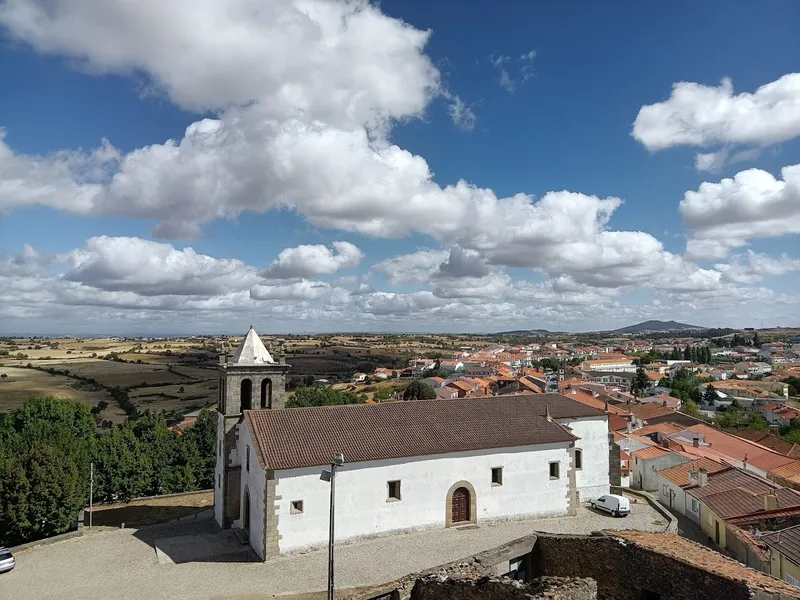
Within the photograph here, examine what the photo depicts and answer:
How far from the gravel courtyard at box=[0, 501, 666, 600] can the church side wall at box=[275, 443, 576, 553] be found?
62 cm

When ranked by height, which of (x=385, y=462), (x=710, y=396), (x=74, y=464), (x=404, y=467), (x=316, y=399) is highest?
(x=385, y=462)

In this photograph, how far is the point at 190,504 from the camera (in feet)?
105

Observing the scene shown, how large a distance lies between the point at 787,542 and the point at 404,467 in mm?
13992

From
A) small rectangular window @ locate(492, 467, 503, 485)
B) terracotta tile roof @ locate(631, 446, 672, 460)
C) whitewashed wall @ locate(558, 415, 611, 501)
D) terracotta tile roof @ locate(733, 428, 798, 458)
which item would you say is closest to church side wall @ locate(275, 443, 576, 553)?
small rectangular window @ locate(492, 467, 503, 485)

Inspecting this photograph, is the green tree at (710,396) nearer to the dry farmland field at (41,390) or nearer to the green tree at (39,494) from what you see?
the dry farmland field at (41,390)

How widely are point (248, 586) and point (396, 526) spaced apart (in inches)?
261

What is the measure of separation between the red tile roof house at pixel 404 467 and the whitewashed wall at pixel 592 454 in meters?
0.12

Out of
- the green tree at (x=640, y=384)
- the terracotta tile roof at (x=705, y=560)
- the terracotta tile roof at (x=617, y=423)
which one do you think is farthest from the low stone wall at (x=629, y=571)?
the green tree at (x=640, y=384)

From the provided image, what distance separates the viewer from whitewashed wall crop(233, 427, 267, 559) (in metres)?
21.8

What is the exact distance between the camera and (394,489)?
922 inches

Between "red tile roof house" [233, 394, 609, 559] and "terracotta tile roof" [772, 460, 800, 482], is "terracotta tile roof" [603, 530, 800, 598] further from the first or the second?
"terracotta tile roof" [772, 460, 800, 482]

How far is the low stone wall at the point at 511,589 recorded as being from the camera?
11.4 metres

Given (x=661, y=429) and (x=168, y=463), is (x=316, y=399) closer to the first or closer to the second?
(x=168, y=463)

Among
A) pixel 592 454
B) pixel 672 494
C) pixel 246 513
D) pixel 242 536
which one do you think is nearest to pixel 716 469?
pixel 672 494
